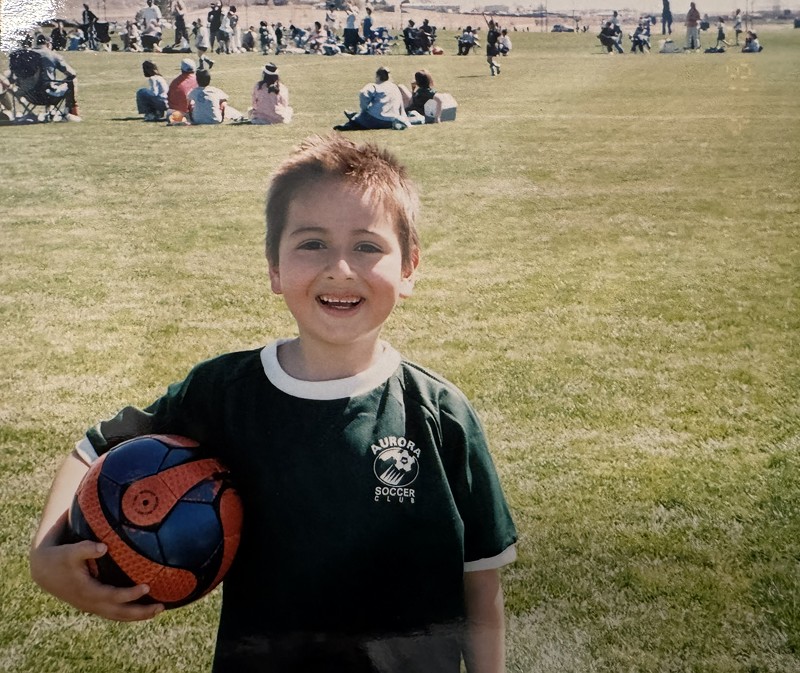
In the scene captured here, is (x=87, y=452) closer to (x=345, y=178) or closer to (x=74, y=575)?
(x=74, y=575)

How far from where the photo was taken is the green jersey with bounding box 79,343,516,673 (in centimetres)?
161

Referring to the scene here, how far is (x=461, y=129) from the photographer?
4207 mm

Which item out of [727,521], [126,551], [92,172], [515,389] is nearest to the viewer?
[126,551]

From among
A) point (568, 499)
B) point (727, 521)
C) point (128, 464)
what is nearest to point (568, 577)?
point (568, 499)

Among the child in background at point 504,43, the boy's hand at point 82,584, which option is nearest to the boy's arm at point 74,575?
the boy's hand at point 82,584

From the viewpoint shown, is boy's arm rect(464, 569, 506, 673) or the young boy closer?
the young boy

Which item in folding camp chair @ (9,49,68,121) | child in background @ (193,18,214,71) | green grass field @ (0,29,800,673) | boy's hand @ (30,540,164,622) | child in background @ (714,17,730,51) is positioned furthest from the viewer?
child in background @ (193,18,214,71)

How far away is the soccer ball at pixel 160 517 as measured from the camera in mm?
1596

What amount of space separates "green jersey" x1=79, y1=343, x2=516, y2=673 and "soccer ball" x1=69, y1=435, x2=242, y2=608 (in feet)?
Answer: 0.19

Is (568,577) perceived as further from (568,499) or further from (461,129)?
(461,129)

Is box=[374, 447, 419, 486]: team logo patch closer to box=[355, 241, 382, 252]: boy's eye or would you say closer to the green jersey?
the green jersey

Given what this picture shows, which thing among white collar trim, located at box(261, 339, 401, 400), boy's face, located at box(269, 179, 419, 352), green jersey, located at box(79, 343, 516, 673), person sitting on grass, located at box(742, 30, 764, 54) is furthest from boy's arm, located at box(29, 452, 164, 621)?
person sitting on grass, located at box(742, 30, 764, 54)

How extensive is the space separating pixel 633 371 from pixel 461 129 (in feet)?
4.89

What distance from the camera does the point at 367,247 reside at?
5.65ft
